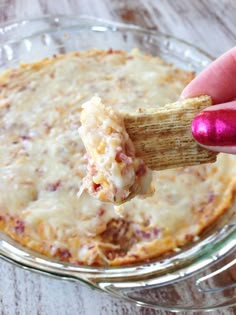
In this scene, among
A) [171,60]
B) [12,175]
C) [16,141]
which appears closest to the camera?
[12,175]

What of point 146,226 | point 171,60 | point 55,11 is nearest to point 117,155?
point 146,226

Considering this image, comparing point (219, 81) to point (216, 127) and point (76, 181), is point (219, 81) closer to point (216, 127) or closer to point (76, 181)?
point (216, 127)

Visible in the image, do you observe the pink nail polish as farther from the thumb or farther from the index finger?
the index finger

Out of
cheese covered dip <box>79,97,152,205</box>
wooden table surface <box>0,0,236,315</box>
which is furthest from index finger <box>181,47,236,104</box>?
wooden table surface <box>0,0,236,315</box>

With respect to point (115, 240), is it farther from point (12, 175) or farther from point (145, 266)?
point (12, 175)

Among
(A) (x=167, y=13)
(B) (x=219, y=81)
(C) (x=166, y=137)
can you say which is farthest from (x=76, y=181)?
(A) (x=167, y=13)

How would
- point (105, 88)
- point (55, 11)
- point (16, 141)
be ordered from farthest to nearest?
point (55, 11) → point (105, 88) → point (16, 141)

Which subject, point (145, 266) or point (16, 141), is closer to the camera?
point (145, 266)
